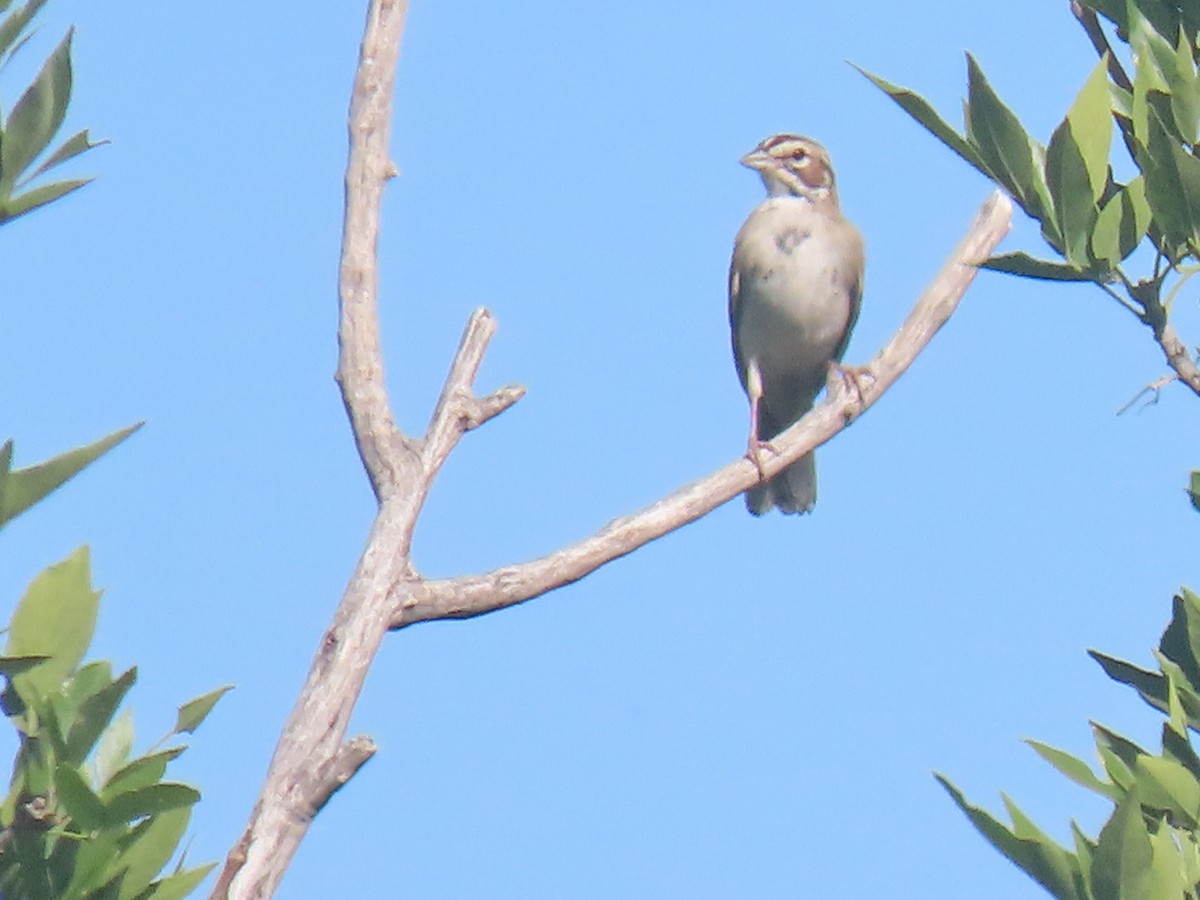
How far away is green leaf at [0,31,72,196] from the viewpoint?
2.63m

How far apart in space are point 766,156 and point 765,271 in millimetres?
860

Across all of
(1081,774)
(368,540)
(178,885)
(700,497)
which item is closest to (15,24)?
(178,885)

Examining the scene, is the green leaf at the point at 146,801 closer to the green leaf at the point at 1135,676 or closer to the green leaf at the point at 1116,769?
the green leaf at the point at 1116,769

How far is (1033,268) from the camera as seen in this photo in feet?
11.3

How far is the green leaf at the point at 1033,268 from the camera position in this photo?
3414 mm

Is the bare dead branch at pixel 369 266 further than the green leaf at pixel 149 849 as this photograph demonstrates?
Yes

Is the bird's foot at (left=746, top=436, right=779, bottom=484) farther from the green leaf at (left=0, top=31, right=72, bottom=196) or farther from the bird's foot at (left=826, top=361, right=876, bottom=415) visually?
the green leaf at (left=0, top=31, right=72, bottom=196)

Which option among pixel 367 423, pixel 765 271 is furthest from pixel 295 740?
pixel 765 271

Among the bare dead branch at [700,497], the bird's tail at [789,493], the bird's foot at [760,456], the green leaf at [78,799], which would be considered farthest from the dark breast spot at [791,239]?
the green leaf at [78,799]

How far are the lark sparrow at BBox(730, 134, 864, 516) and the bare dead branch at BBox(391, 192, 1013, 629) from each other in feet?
11.8

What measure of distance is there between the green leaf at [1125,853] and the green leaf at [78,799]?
1385mm

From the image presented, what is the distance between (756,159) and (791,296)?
1.05 metres

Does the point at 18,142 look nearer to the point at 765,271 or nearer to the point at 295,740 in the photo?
the point at 295,740

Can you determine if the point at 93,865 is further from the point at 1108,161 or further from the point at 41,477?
the point at 1108,161
